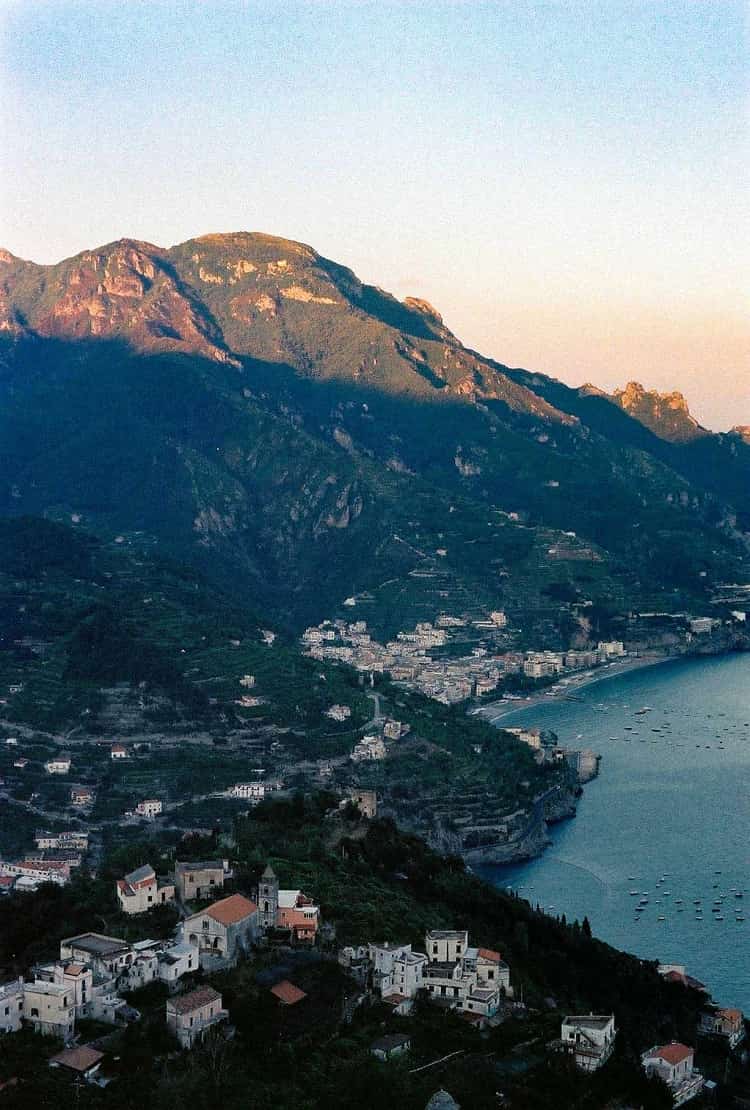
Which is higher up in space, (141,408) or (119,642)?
(141,408)

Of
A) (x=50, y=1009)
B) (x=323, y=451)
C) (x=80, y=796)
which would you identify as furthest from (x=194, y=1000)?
(x=323, y=451)

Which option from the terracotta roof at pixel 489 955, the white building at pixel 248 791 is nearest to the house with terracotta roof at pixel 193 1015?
the terracotta roof at pixel 489 955

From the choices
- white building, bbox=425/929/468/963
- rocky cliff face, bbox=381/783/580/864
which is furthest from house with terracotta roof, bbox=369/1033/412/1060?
rocky cliff face, bbox=381/783/580/864

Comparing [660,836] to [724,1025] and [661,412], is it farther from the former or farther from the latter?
[661,412]

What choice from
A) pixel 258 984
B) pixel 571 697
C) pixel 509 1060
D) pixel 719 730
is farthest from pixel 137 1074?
pixel 571 697

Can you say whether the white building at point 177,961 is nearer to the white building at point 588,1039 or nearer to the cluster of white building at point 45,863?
the white building at point 588,1039

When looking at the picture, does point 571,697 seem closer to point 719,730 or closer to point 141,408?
point 719,730
